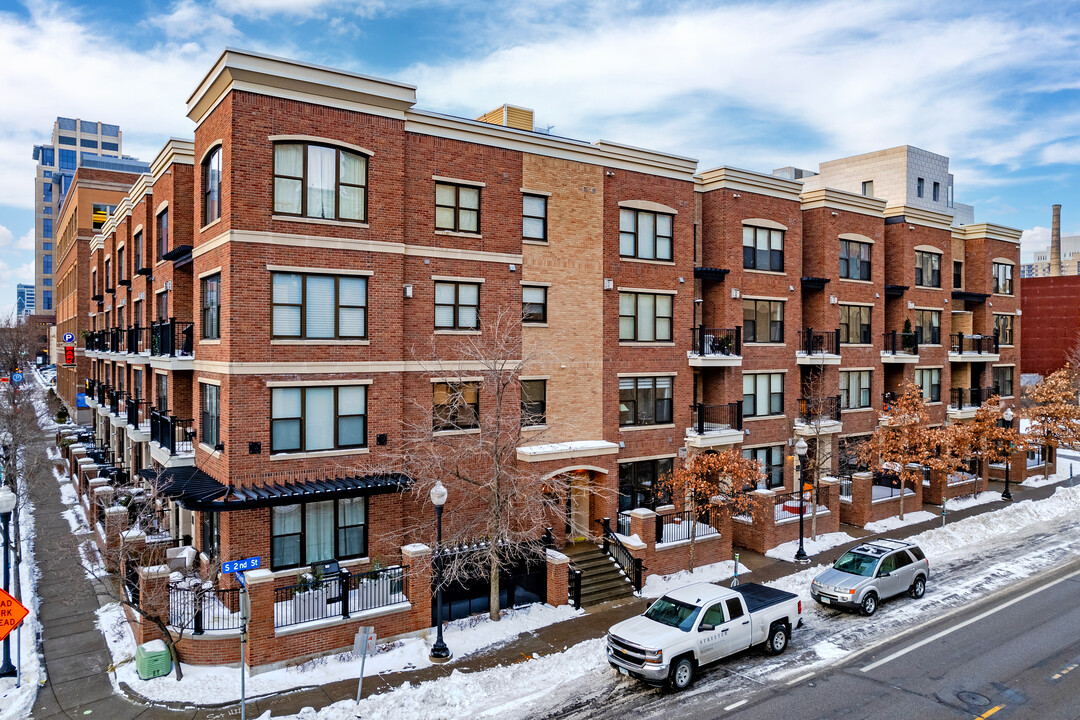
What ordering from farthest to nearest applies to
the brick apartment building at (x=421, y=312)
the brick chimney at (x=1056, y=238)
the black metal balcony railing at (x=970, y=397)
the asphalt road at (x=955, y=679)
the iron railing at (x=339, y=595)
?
the brick chimney at (x=1056, y=238) < the black metal balcony railing at (x=970, y=397) < the brick apartment building at (x=421, y=312) < the iron railing at (x=339, y=595) < the asphalt road at (x=955, y=679)

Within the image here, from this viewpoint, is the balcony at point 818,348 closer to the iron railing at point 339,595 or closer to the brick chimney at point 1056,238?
the iron railing at point 339,595

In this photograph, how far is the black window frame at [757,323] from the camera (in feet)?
98.5

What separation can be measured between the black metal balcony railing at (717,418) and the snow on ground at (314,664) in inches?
424

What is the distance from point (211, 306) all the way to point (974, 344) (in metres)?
41.8

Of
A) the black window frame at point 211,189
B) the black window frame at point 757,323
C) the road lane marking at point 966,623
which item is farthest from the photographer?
the black window frame at point 757,323

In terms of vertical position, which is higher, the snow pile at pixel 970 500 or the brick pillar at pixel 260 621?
the brick pillar at pixel 260 621

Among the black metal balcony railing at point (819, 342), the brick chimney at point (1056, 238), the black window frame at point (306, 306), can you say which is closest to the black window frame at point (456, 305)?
the black window frame at point (306, 306)

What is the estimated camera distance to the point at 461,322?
22562mm

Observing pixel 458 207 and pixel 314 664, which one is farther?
pixel 458 207

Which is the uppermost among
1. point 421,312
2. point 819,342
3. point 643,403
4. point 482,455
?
point 421,312

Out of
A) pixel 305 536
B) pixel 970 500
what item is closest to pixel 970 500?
pixel 970 500

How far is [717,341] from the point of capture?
2845cm

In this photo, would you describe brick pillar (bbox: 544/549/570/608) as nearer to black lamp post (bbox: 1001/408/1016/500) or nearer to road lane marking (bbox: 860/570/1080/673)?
road lane marking (bbox: 860/570/1080/673)

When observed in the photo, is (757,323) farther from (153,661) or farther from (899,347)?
(153,661)
